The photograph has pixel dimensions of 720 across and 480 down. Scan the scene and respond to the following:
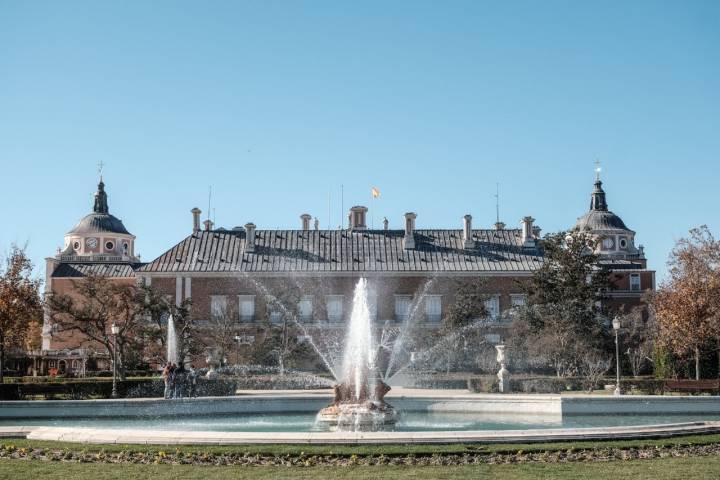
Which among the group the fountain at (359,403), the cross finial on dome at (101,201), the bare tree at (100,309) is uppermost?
the cross finial on dome at (101,201)

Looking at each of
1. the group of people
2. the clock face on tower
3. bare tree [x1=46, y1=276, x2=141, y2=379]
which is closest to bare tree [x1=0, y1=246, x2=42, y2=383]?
bare tree [x1=46, y1=276, x2=141, y2=379]

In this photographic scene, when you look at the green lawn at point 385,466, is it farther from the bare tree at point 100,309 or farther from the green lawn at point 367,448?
the bare tree at point 100,309

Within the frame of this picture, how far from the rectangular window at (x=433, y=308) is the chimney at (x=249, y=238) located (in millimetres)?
10130

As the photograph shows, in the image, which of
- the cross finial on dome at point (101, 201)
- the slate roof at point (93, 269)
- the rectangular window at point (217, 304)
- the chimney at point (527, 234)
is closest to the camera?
the rectangular window at point (217, 304)

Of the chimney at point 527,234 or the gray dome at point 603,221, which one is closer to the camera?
the chimney at point 527,234

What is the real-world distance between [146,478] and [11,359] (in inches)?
1741

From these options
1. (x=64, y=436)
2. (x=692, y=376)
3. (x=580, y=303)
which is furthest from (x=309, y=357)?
(x=64, y=436)

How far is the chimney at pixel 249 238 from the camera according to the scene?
51250mm

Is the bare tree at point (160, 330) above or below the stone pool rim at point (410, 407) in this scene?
above

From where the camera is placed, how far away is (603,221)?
85125 millimetres

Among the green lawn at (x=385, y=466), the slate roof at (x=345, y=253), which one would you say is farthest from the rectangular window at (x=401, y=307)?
the green lawn at (x=385, y=466)

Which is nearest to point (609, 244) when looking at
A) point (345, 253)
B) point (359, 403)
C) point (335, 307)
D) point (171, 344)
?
point (345, 253)

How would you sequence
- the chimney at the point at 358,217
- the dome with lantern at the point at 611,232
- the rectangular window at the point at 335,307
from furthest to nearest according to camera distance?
the dome with lantern at the point at 611,232
the chimney at the point at 358,217
the rectangular window at the point at 335,307

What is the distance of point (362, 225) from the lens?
2147 inches
